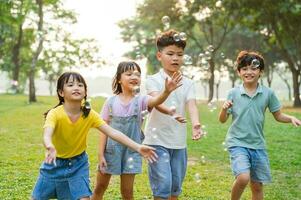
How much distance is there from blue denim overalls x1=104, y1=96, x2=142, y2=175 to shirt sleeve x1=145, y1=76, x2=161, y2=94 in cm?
19

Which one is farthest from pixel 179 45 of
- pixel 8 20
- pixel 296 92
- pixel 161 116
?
pixel 296 92

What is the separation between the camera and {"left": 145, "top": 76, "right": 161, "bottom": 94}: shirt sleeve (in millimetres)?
5180

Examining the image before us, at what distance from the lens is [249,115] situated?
18.2ft

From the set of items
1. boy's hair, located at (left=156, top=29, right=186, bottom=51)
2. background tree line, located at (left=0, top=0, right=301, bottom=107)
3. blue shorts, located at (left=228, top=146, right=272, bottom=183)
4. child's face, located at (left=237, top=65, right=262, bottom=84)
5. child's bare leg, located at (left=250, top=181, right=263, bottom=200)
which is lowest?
child's bare leg, located at (left=250, top=181, right=263, bottom=200)

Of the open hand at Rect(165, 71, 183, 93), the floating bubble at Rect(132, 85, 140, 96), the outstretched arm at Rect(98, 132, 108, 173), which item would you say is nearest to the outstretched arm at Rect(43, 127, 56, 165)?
the outstretched arm at Rect(98, 132, 108, 173)

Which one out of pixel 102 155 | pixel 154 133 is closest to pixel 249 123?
pixel 154 133

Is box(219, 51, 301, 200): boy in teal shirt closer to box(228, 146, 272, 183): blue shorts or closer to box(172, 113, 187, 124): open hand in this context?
box(228, 146, 272, 183): blue shorts

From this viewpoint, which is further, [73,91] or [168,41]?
[168,41]

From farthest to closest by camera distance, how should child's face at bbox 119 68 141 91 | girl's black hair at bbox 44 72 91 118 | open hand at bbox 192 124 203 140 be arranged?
child's face at bbox 119 68 141 91 → open hand at bbox 192 124 203 140 → girl's black hair at bbox 44 72 91 118

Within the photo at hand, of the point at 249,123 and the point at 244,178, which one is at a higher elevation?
the point at 249,123

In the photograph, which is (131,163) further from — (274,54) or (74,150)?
(274,54)

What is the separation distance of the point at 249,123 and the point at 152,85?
1.11 meters

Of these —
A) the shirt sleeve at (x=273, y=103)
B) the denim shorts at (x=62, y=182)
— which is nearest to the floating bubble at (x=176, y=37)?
the shirt sleeve at (x=273, y=103)

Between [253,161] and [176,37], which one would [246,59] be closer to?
[176,37]
